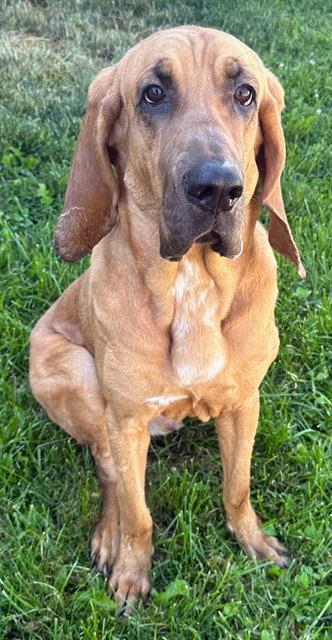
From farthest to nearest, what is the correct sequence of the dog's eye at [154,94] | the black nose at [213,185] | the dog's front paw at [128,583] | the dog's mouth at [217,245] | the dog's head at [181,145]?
the dog's front paw at [128,583], the dog's eye at [154,94], the dog's mouth at [217,245], the dog's head at [181,145], the black nose at [213,185]

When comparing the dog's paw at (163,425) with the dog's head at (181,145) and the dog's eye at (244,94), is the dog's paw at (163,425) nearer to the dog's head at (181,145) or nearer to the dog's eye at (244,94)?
the dog's head at (181,145)

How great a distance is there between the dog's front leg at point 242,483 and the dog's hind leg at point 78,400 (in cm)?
49

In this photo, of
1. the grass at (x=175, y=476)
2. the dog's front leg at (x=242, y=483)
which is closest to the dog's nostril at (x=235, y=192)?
the dog's front leg at (x=242, y=483)

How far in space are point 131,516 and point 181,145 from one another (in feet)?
→ 4.78

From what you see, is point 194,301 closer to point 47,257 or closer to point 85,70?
point 47,257

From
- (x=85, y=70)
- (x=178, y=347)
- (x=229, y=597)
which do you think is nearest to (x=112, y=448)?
(x=178, y=347)

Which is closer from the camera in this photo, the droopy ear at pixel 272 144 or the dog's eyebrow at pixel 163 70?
the dog's eyebrow at pixel 163 70

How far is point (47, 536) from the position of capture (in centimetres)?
315

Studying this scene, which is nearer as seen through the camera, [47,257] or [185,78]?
[185,78]

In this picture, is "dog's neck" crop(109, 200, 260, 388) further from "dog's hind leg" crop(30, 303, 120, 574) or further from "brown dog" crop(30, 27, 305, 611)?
"dog's hind leg" crop(30, 303, 120, 574)

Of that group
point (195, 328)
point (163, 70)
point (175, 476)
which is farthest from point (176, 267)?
point (175, 476)

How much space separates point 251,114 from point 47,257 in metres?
2.11

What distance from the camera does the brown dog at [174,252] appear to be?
236 centimetres

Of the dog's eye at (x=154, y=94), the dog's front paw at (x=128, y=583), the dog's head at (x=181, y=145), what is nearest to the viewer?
the dog's head at (x=181, y=145)
